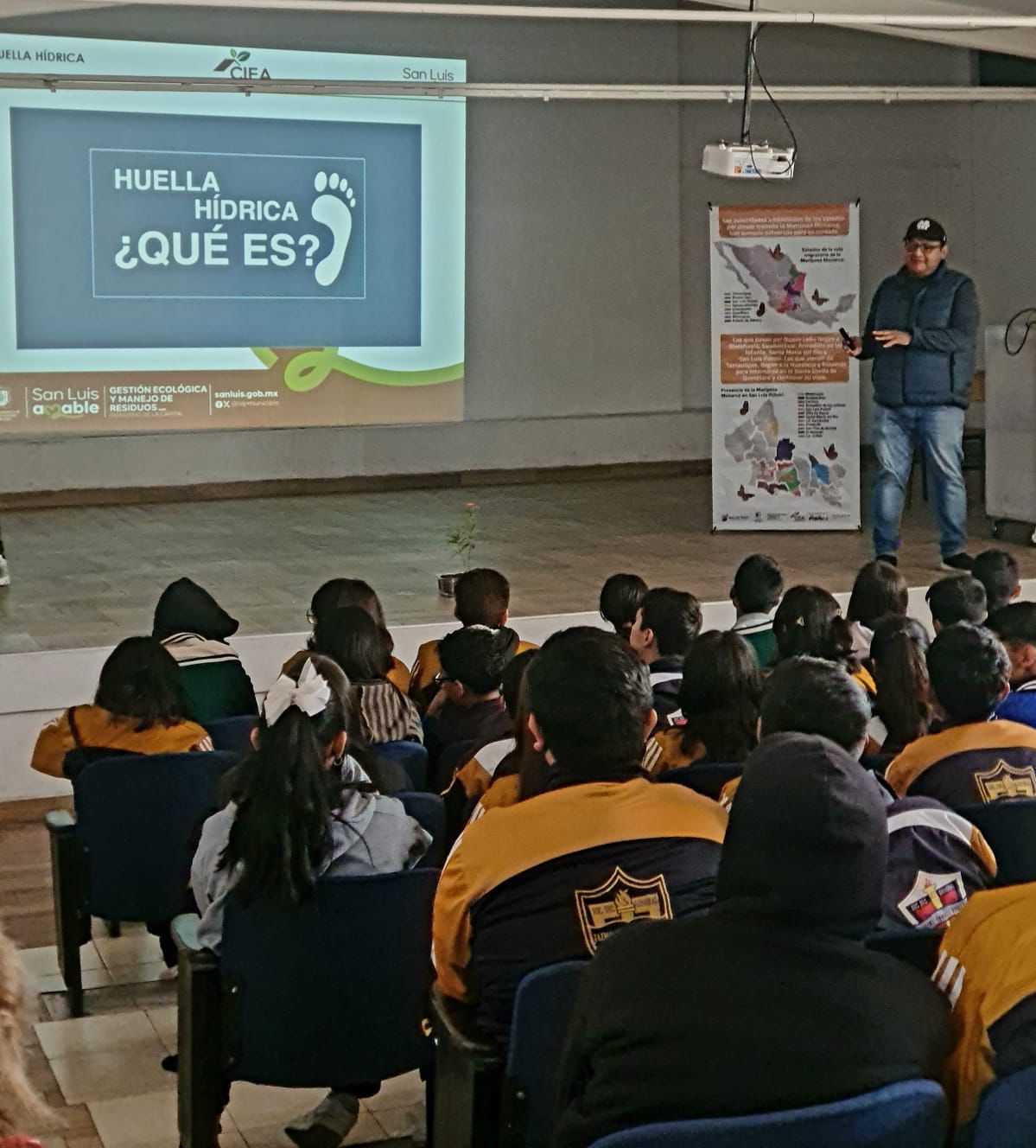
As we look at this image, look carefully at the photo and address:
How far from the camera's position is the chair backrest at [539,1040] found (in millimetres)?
2000

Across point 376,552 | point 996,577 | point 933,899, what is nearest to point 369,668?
point 933,899

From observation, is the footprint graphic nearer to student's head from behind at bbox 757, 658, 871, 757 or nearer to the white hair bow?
the white hair bow

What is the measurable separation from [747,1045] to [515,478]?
958cm

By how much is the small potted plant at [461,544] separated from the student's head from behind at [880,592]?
1.29 m

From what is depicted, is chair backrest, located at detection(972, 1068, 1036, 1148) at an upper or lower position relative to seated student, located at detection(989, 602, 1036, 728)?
lower

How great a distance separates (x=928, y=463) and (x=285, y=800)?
5271 mm

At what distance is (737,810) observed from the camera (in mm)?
1682

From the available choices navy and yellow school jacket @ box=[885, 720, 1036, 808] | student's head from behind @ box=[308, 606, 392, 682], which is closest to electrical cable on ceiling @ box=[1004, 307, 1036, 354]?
student's head from behind @ box=[308, 606, 392, 682]

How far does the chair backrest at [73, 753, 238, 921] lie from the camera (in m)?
3.50

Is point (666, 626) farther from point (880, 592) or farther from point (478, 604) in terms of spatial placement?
point (880, 592)

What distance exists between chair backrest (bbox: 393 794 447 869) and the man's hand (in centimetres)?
442

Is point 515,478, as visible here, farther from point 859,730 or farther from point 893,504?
point 859,730

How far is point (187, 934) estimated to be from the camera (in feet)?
8.89

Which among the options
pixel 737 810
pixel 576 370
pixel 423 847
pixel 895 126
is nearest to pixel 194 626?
pixel 423 847
